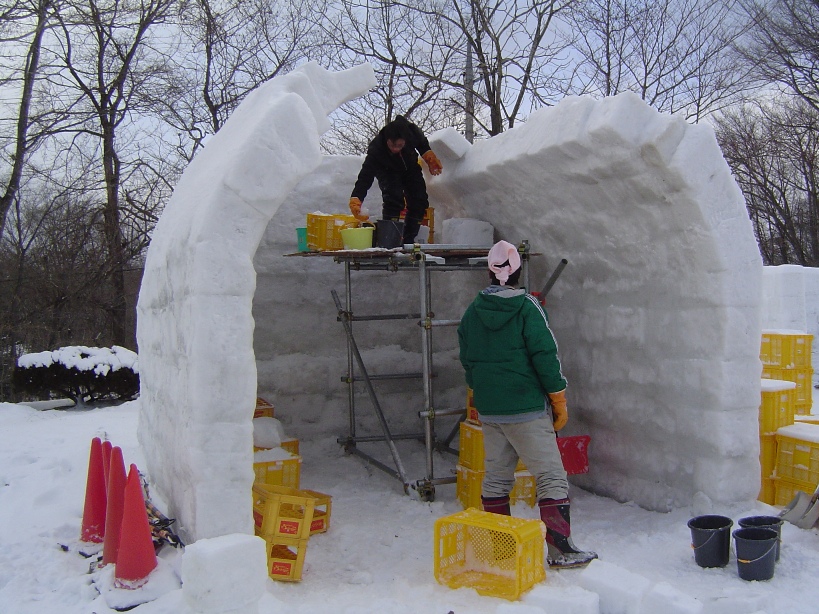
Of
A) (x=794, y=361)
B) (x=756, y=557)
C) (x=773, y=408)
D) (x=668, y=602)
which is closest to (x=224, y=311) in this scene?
(x=668, y=602)

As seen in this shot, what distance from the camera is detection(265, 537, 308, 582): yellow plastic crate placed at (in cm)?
381

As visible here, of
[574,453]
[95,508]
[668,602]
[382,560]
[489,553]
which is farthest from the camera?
[574,453]

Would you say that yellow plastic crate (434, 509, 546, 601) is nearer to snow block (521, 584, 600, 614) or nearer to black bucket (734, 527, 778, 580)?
snow block (521, 584, 600, 614)

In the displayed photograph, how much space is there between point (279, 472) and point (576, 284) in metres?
2.58

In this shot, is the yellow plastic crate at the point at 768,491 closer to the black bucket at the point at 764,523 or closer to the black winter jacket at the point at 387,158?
the black bucket at the point at 764,523

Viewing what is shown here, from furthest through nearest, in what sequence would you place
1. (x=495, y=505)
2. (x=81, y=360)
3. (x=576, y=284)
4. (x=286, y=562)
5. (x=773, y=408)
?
(x=81, y=360) < (x=576, y=284) < (x=773, y=408) < (x=495, y=505) < (x=286, y=562)

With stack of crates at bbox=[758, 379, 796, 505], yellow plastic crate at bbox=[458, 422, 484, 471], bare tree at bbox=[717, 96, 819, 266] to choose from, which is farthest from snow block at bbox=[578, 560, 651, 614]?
bare tree at bbox=[717, 96, 819, 266]

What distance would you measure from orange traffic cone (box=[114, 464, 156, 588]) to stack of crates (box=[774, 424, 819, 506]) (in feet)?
12.7

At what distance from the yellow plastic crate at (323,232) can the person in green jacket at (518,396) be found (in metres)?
1.83

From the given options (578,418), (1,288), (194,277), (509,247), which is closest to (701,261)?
(509,247)

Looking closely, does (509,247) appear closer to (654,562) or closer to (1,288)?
(654,562)

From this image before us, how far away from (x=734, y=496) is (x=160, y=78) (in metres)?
15.3

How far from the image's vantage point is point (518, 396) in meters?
3.96

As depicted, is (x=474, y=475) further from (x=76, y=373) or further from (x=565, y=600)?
(x=76, y=373)
